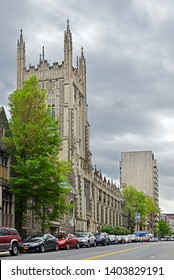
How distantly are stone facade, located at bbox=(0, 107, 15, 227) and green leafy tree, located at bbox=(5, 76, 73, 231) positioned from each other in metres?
0.75

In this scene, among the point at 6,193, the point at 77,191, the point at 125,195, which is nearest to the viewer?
the point at 6,193

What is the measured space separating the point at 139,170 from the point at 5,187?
13599cm

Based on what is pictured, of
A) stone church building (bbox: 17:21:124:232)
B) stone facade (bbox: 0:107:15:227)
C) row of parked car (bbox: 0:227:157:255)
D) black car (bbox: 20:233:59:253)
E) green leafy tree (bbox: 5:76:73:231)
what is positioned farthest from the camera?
stone church building (bbox: 17:21:124:232)

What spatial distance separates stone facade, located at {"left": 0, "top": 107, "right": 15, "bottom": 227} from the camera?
3853 centimetres

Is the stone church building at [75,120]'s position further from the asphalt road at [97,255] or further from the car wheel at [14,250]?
the car wheel at [14,250]

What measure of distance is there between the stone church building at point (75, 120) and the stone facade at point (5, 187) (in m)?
36.5

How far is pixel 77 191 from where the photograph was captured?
77438 mm

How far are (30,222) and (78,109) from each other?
50229 millimetres

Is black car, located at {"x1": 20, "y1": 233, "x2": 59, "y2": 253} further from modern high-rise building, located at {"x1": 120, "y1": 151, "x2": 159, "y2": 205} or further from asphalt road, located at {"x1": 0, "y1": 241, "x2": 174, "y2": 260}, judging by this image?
modern high-rise building, located at {"x1": 120, "y1": 151, "x2": 159, "y2": 205}

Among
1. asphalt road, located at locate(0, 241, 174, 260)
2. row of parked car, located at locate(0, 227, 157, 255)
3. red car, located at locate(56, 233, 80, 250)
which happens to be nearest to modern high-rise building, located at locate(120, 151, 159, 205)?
row of parked car, located at locate(0, 227, 157, 255)

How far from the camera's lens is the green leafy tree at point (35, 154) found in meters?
35.9

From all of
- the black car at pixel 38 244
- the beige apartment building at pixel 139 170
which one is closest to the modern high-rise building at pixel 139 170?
the beige apartment building at pixel 139 170
